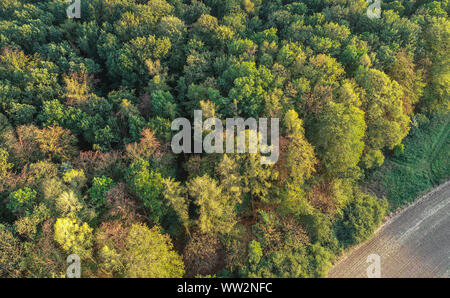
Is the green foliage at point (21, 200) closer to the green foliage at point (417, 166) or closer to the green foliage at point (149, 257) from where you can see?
the green foliage at point (149, 257)

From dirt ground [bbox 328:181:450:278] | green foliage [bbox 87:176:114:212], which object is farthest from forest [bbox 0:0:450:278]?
dirt ground [bbox 328:181:450:278]

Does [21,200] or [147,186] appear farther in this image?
[147,186]

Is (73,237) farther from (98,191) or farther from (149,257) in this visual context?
(149,257)

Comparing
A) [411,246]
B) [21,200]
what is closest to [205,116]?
[21,200]

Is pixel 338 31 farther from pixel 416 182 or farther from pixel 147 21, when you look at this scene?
pixel 147 21

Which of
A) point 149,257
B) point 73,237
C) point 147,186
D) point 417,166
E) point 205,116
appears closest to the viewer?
point 73,237

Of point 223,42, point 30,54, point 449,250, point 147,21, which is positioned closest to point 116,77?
point 147,21
